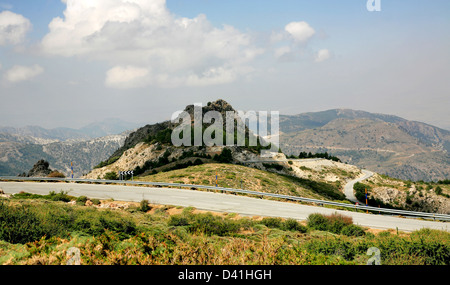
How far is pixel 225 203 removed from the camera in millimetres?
25750

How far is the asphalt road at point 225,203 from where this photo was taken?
20.5m

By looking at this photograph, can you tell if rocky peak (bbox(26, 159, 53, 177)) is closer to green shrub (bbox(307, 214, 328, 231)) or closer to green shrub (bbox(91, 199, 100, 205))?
green shrub (bbox(91, 199, 100, 205))

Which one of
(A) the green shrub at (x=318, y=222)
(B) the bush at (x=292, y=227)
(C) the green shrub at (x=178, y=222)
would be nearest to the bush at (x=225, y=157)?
(A) the green shrub at (x=318, y=222)

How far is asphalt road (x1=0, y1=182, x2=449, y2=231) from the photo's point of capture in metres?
20.5

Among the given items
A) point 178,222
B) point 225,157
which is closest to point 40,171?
point 225,157

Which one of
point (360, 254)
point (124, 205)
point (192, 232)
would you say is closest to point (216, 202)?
point (124, 205)

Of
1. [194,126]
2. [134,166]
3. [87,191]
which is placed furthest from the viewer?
[194,126]

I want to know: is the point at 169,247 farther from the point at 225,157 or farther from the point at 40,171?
the point at 40,171

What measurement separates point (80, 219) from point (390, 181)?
9574 cm

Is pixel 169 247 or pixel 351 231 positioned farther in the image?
pixel 351 231

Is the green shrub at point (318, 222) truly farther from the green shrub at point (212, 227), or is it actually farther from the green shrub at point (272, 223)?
the green shrub at point (212, 227)
